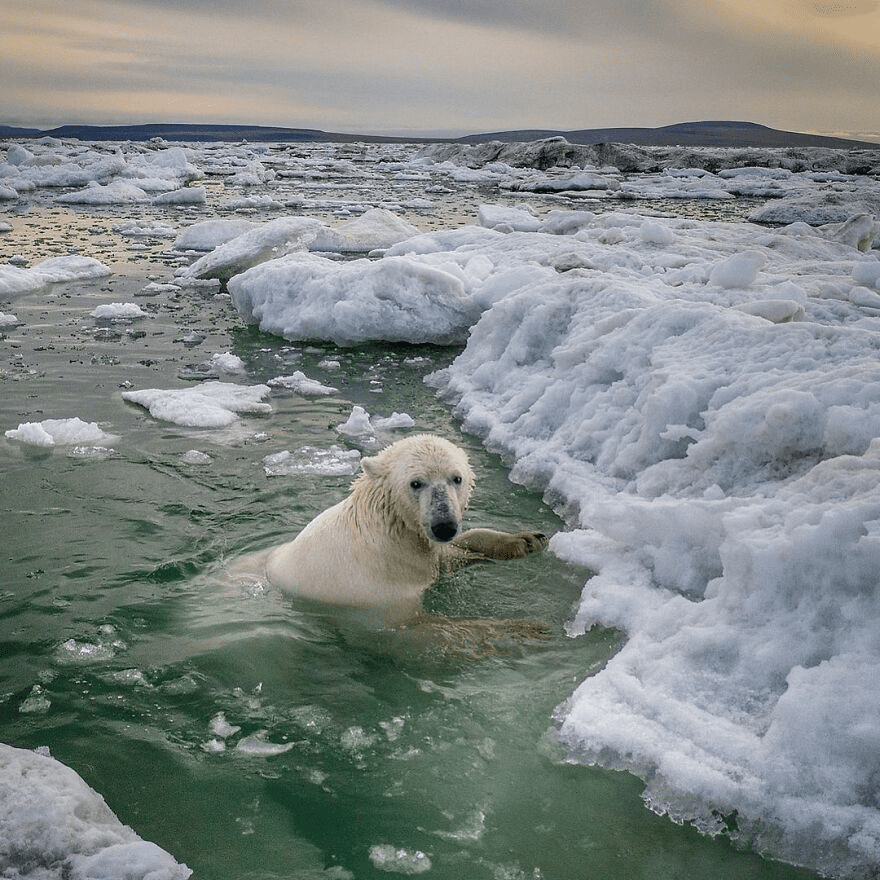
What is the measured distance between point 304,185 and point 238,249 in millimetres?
25549

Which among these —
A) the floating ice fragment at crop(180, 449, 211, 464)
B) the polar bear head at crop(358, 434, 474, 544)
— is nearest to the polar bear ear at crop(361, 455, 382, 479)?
the polar bear head at crop(358, 434, 474, 544)

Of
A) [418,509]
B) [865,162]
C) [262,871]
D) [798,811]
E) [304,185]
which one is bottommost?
[262,871]

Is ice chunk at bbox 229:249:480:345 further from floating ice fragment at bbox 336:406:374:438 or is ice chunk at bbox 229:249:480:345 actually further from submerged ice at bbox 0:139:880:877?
floating ice fragment at bbox 336:406:374:438

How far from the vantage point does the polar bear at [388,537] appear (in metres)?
4.21

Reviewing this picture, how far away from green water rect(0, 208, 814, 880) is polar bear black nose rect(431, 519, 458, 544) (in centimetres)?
53

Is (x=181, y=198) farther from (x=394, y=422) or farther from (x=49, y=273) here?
(x=394, y=422)

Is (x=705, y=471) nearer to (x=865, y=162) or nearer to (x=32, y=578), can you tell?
(x=32, y=578)

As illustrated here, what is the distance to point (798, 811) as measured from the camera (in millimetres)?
2775

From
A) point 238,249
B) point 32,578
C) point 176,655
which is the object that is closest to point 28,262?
point 238,249

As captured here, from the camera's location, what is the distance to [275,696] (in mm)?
3691

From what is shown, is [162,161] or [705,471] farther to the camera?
[162,161]

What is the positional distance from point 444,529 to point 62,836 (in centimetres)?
206

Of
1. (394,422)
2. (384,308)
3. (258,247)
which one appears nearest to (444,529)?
(394,422)

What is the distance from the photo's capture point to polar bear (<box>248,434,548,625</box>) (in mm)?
4211
